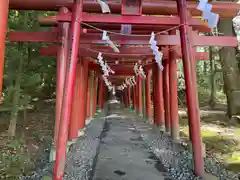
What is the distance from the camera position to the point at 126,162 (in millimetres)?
5988

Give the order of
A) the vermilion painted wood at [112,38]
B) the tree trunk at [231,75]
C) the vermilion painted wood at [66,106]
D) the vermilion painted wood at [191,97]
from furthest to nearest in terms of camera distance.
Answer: the tree trunk at [231,75] → the vermilion painted wood at [112,38] → the vermilion painted wood at [191,97] → the vermilion painted wood at [66,106]

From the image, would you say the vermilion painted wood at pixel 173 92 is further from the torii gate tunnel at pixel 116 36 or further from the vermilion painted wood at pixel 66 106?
the vermilion painted wood at pixel 66 106

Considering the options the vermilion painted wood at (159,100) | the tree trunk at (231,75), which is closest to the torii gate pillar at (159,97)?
the vermilion painted wood at (159,100)

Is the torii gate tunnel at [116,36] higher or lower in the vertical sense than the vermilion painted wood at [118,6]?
lower

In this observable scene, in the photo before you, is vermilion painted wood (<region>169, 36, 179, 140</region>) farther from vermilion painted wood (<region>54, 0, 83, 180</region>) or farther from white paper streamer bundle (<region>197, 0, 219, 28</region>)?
vermilion painted wood (<region>54, 0, 83, 180</region>)

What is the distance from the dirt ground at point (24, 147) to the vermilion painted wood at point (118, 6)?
14.4ft

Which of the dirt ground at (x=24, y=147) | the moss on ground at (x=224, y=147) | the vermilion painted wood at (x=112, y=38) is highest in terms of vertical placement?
the vermilion painted wood at (x=112, y=38)

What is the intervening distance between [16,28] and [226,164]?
8916 millimetres

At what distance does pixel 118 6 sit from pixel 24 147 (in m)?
6.12

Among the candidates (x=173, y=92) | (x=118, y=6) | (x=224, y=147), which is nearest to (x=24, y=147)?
(x=173, y=92)

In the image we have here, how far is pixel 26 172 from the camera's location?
6492mm

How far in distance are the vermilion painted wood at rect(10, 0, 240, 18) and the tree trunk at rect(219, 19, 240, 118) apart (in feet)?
21.9

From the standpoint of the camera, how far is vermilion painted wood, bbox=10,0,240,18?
5.76 m

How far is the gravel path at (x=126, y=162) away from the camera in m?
5.06
